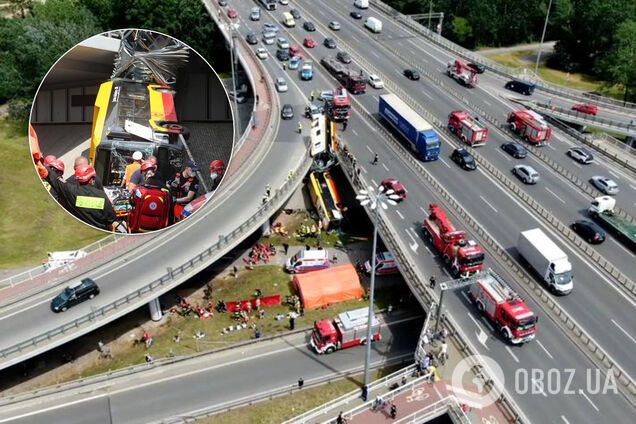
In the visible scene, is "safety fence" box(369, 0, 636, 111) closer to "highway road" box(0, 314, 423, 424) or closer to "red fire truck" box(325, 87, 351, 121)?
"red fire truck" box(325, 87, 351, 121)

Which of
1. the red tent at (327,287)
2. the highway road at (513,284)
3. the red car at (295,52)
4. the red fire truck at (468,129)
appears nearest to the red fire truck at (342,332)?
the red tent at (327,287)

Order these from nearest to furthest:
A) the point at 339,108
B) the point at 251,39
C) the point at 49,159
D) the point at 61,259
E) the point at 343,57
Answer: the point at 49,159 < the point at 61,259 < the point at 339,108 < the point at 343,57 < the point at 251,39

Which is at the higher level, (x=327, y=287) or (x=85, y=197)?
(x=85, y=197)

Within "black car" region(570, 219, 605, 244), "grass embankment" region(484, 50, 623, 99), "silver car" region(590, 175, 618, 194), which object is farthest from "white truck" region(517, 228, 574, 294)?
"grass embankment" region(484, 50, 623, 99)

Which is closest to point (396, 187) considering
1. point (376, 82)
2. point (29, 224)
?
point (376, 82)

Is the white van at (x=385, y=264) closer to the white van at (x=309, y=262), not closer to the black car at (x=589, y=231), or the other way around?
the white van at (x=309, y=262)

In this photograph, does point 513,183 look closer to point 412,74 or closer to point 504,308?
point 504,308

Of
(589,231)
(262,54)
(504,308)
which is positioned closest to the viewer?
(504,308)
